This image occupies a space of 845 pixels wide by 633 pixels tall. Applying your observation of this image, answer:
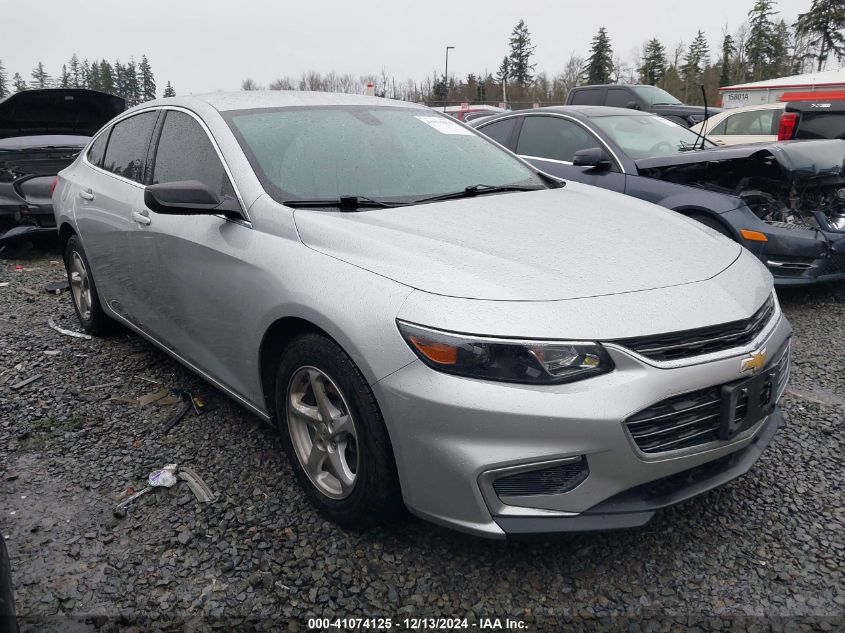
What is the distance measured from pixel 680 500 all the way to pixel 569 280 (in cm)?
76

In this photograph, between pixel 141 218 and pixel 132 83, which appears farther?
pixel 132 83

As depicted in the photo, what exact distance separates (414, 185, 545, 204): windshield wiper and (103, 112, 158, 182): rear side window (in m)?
1.76

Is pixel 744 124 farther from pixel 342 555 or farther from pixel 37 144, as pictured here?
pixel 342 555

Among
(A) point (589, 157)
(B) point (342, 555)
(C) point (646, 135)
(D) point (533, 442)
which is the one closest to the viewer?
(D) point (533, 442)

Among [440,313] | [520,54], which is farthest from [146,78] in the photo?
[440,313]

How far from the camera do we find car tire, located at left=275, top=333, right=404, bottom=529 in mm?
2170

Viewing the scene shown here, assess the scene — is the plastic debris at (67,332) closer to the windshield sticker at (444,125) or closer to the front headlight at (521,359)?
the windshield sticker at (444,125)

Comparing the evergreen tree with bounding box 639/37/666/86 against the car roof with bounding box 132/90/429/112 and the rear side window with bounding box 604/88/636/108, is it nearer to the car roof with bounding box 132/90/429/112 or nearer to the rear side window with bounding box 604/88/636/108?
the rear side window with bounding box 604/88/636/108

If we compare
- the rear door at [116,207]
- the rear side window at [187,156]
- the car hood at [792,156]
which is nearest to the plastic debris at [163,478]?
the rear door at [116,207]

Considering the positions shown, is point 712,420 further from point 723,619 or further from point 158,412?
point 158,412

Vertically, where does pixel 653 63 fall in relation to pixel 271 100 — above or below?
above

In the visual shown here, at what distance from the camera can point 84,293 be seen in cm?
464

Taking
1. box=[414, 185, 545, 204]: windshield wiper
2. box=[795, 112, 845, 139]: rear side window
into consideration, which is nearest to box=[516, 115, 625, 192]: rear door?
box=[414, 185, 545, 204]: windshield wiper

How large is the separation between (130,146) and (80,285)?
1.27m
